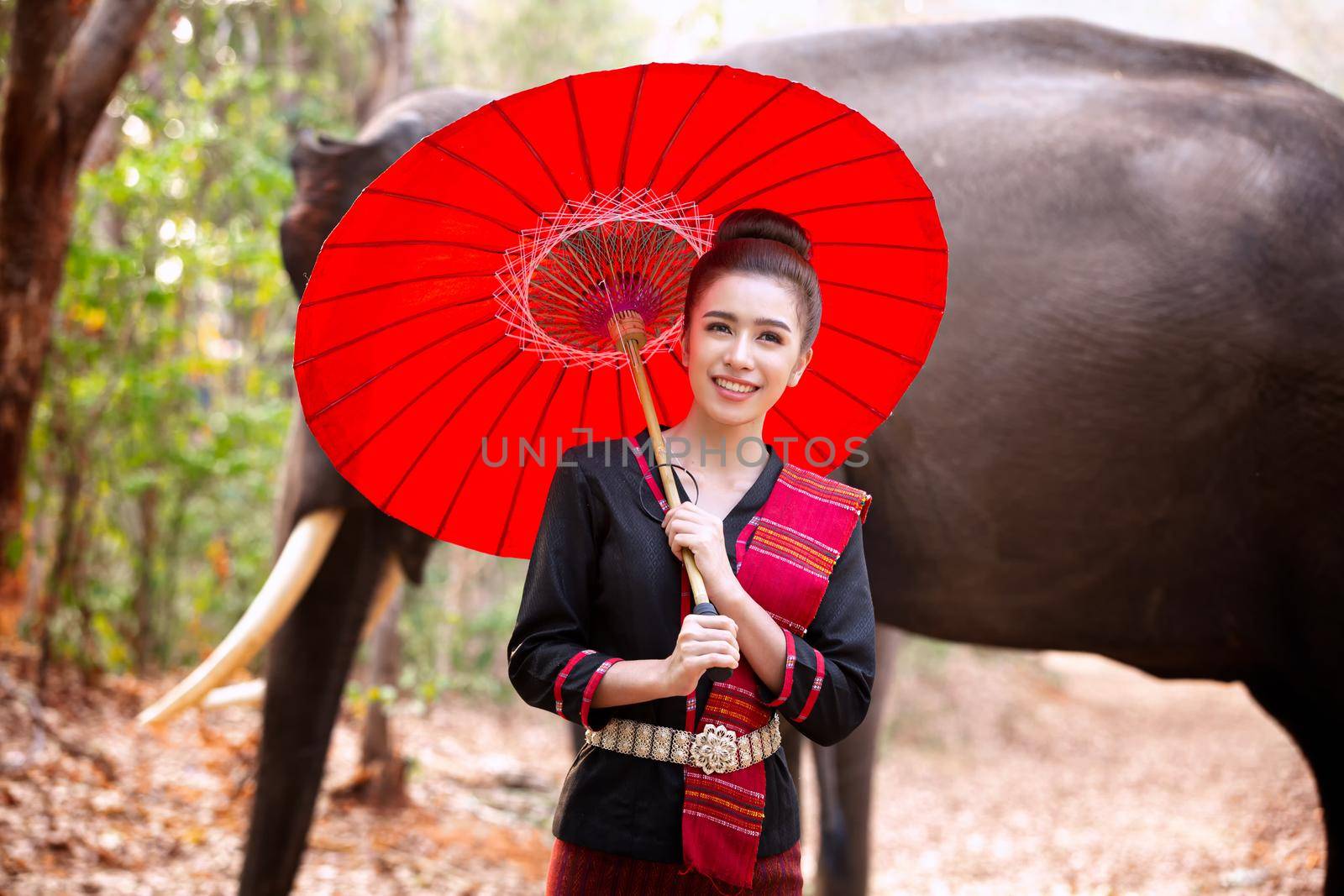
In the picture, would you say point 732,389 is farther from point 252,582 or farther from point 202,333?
point 202,333

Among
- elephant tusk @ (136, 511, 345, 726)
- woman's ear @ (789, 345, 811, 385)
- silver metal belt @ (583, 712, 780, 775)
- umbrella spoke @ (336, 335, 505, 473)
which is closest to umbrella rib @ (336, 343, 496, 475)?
umbrella spoke @ (336, 335, 505, 473)

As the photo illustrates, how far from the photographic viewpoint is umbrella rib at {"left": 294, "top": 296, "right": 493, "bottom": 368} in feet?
5.07

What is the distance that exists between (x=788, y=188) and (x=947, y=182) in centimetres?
127

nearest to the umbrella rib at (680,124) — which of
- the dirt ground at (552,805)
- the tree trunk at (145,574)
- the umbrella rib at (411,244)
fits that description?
the umbrella rib at (411,244)

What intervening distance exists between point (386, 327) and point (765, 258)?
0.54m

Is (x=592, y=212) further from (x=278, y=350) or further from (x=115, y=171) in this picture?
(x=278, y=350)

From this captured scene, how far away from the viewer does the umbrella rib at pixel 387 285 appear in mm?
1496

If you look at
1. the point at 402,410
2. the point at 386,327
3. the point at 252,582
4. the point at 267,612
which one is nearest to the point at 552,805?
the point at 252,582

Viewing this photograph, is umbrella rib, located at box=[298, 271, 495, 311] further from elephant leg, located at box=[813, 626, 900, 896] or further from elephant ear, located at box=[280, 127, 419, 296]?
elephant leg, located at box=[813, 626, 900, 896]

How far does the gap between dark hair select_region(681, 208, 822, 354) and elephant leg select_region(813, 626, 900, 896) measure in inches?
107

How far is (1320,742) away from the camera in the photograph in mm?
2621

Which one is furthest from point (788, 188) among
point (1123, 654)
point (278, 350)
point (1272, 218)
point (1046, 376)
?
point (278, 350)

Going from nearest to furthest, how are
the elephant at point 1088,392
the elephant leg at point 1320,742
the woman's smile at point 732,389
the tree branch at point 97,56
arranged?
the woman's smile at point 732,389 < the elephant at point 1088,392 < the elephant leg at point 1320,742 < the tree branch at point 97,56

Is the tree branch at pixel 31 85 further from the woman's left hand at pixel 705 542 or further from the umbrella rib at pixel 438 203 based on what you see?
the woman's left hand at pixel 705 542
